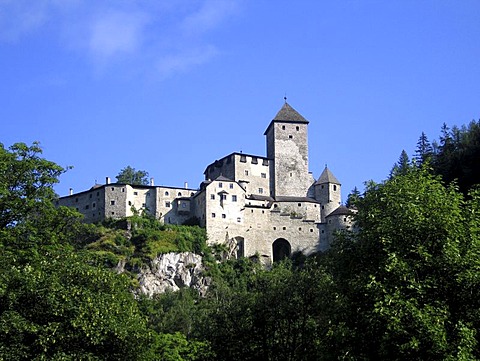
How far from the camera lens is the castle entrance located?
10038cm

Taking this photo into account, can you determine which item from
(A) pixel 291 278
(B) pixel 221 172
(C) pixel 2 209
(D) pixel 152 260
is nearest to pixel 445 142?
(B) pixel 221 172

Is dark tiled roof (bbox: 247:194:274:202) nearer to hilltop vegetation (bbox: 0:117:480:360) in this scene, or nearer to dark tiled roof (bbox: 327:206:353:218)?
dark tiled roof (bbox: 327:206:353:218)

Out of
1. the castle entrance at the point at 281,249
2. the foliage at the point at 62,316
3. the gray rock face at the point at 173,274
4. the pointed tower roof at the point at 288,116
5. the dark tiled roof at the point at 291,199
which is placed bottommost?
the foliage at the point at 62,316

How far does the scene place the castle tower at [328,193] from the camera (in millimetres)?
104875

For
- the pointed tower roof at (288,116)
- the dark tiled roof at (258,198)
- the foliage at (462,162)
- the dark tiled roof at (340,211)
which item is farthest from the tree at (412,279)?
the pointed tower roof at (288,116)

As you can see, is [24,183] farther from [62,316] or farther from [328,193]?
[328,193]

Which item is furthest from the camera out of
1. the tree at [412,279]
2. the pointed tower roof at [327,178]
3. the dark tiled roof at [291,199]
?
the pointed tower roof at [327,178]

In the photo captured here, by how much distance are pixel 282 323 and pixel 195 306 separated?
38.1 meters

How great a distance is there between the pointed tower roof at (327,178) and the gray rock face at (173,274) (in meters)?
24.2

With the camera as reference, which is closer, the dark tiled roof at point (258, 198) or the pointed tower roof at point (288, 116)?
the dark tiled roof at point (258, 198)

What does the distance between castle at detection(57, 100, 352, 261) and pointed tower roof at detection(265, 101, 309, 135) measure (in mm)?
2257

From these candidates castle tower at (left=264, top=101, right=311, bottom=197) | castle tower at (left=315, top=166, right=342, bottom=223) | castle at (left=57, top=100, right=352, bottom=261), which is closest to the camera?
castle at (left=57, top=100, right=352, bottom=261)

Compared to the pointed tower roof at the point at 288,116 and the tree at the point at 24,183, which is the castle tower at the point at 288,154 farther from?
the tree at the point at 24,183

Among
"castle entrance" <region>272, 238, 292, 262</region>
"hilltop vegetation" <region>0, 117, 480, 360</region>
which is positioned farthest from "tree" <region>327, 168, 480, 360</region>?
"castle entrance" <region>272, 238, 292, 262</region>
